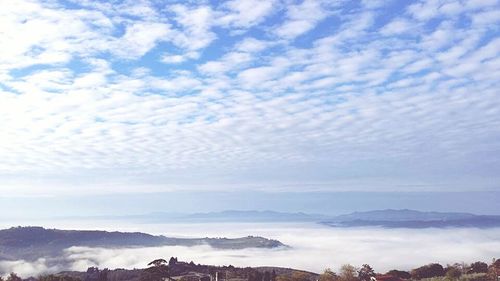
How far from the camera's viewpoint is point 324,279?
12012 cm

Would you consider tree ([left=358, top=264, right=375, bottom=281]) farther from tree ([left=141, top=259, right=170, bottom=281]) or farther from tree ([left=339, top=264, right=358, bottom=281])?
tree ([left=141, top=259, right=170, bottom=281])

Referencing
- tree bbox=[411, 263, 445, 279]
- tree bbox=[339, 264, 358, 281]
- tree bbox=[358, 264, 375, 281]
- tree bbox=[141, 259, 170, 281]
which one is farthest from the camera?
tree bbox=[411, 263, 445, 279]

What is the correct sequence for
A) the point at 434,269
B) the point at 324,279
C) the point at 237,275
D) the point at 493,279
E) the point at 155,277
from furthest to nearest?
the point at 237,275 → the point at 434,269 → the point at 324,279 → the point at 155,277 → the point at 493,279

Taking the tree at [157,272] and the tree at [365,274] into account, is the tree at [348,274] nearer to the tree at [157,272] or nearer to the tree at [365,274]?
the tree at [365,274]

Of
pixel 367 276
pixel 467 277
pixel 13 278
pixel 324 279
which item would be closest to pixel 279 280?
pixel 324 279

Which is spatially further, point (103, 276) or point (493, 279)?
point (103, 276)

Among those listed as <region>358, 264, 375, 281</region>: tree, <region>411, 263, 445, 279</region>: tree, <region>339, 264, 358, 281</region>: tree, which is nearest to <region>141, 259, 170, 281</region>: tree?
<region>339, 264, 358, 281</region>: tree

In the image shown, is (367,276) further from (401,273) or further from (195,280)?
(195,280)

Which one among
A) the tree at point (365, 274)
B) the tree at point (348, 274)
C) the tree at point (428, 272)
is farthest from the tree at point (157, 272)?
the tree at point (428, 272)

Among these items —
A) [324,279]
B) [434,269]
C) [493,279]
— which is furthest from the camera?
[434,269]

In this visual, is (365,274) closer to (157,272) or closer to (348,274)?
(348,274)

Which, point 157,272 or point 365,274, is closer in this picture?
point 157,272

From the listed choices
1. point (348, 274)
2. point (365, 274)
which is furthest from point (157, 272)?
point (365, 274)

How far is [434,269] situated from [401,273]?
8023 millimetres
